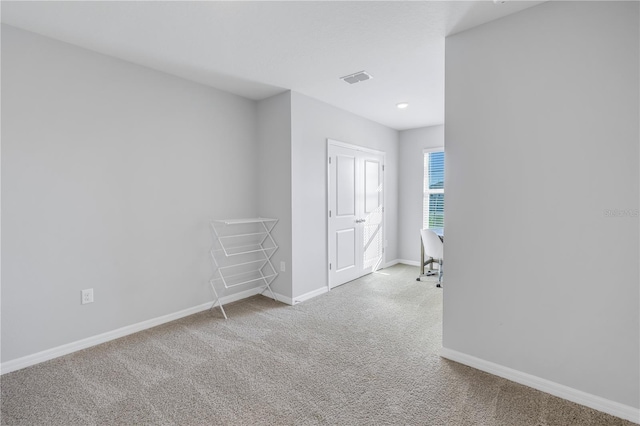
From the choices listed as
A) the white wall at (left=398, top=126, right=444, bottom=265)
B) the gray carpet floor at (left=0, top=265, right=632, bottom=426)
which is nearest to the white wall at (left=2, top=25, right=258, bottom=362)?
the gray carpet floor at (left=0, top=265, right=632, bottom=426)

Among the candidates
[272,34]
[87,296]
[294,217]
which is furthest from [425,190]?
[87,296]

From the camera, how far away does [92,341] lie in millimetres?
2582

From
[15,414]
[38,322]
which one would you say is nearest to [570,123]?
[15,414]

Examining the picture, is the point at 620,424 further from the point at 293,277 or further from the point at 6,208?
the point at 6,208

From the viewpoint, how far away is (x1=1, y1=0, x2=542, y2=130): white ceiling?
1.98 metres

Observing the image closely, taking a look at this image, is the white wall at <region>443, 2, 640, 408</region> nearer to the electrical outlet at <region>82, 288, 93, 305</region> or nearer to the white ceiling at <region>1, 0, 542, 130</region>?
the white ceiling at <region>1, 0, 542, 130</region>

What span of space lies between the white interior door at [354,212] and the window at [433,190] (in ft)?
2.67

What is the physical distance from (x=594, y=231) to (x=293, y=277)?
2.70 m

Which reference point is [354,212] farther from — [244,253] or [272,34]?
[272,34]

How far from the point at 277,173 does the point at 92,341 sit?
235 cm

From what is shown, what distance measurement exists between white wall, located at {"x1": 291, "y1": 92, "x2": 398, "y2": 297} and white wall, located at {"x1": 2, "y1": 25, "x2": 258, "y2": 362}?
83 centimetres

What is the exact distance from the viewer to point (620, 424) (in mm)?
1658

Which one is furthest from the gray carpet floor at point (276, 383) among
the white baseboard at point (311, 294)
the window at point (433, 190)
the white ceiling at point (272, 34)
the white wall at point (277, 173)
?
the window at point (433, 190)

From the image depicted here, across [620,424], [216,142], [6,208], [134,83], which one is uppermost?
[134,83]
